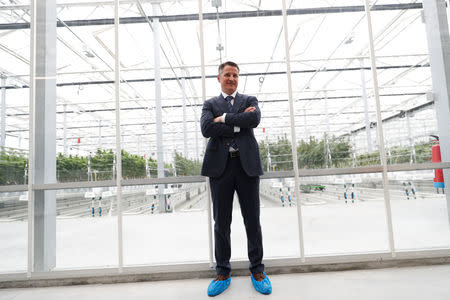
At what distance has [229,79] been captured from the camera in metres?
1.92

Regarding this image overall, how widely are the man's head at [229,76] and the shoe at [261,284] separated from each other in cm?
150

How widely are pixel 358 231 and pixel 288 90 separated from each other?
5.25ft

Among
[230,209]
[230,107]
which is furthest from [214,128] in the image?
[230,209]

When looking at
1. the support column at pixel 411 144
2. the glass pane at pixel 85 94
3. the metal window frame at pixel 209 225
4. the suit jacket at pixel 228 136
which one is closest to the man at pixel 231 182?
the suit jacket at pixel 228 136

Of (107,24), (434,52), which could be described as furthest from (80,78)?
(434,52)

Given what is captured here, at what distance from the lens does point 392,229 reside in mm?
2156

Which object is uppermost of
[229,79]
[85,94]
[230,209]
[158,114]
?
[85,94]

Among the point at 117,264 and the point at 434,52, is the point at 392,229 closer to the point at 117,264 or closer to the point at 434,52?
the point at 434,52

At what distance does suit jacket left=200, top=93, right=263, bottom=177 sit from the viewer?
1699 mm

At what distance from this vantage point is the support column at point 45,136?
7.27ft

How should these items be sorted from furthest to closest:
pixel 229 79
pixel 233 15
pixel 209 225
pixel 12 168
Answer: pixel 233 15, pixel 12 168, pixel 209 225, pixel 229 79

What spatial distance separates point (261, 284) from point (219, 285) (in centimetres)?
32

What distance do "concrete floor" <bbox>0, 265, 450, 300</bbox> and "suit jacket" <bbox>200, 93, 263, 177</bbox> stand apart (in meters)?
0.91

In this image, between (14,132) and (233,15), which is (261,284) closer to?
(233,15)
